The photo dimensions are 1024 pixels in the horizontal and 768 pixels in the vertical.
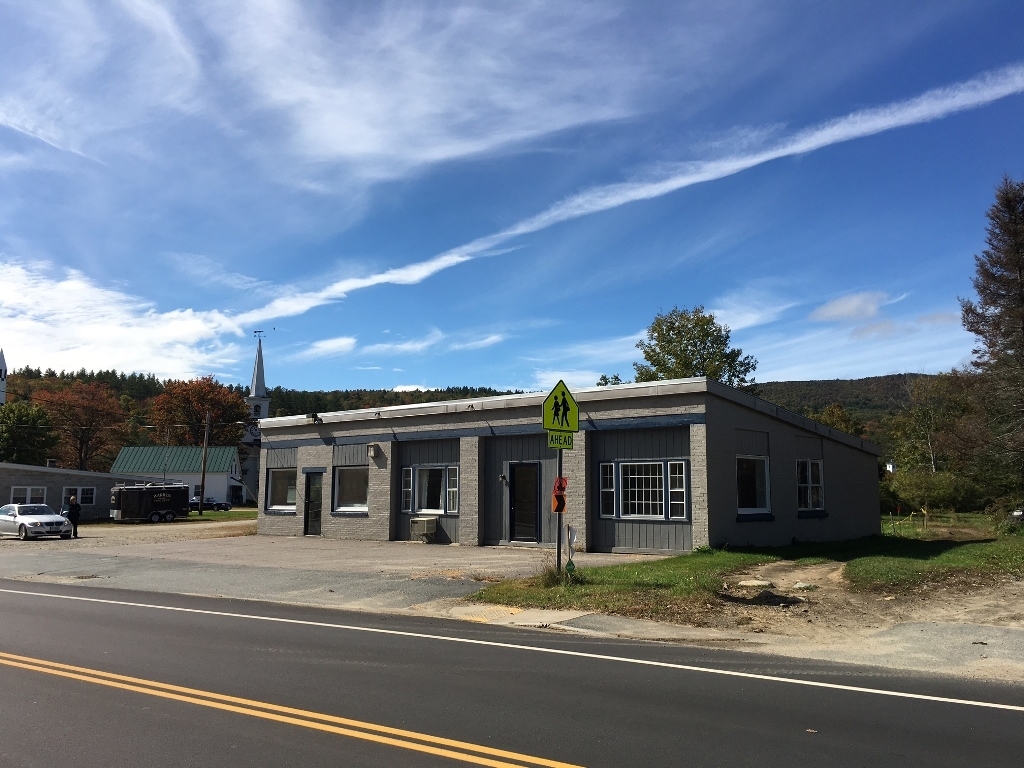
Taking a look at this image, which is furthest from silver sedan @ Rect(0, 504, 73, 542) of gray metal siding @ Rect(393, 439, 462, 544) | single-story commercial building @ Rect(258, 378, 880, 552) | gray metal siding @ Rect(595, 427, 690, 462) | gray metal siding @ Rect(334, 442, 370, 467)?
gray metal siding @ Rect(595, 427, 690, 462)

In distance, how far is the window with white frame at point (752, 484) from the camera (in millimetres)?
20984

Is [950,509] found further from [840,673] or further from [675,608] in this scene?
[840,673]

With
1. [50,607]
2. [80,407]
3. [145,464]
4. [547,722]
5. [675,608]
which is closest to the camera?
[547,722]

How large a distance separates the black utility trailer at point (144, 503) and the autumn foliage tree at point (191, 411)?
39.3m

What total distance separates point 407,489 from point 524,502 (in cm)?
499

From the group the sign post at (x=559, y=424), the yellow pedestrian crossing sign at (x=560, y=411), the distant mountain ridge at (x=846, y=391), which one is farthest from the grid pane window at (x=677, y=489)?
the distant mountain ridge at (x=846, y=391)

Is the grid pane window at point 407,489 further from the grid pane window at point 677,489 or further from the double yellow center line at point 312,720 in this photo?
the double yellow center line at point 312,720

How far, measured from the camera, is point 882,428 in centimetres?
7431

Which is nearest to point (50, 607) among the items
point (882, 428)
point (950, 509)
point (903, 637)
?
point (903, 637)

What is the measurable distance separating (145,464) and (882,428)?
217 feet

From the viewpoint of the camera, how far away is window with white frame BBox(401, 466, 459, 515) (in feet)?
81.9

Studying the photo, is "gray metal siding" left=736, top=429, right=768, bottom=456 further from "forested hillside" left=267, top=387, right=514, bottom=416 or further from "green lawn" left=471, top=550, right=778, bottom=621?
"forested hillside" left=267, top=387, right=514, bottom=416

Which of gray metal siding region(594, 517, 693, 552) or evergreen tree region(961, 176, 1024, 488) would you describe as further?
evergreen tree region(961, 176, 1024, 488)

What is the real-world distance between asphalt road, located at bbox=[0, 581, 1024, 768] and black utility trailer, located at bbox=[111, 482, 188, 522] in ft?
143
